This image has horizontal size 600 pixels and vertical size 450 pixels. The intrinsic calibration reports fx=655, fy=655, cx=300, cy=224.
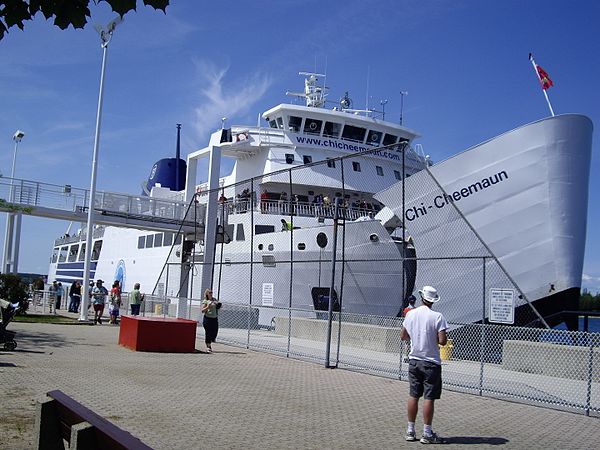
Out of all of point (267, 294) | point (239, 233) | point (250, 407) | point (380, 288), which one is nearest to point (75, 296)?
point (239, 233)

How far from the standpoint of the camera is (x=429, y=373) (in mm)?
6633

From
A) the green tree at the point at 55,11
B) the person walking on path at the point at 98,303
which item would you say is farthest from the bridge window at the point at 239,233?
the green tree at the point at 55,11

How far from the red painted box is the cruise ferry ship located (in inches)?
80.9

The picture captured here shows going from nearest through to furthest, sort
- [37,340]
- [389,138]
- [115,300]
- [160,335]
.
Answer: [160,335], [37,340], [115,300], [389,138]

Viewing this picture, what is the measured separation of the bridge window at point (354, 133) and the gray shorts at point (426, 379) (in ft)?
74.3

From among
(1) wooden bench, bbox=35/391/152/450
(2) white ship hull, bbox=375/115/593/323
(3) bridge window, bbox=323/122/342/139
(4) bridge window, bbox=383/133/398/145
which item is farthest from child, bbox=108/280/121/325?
(1) wooden bench, bbox=35/391/152/450

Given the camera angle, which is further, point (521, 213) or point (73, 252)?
point (73, 252)

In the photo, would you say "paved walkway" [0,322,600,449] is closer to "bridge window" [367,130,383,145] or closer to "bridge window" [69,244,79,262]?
"bridge window" [367,130,383,145]

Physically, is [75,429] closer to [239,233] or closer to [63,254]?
[239,233]

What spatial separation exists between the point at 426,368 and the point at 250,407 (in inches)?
102

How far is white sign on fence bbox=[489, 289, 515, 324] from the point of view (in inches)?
432

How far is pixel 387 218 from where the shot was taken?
1883 centimetres

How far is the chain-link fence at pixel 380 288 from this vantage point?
11.3m

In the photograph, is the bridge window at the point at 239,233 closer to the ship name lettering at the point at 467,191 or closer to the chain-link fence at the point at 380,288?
the chain-link fence at the point at 380,288
